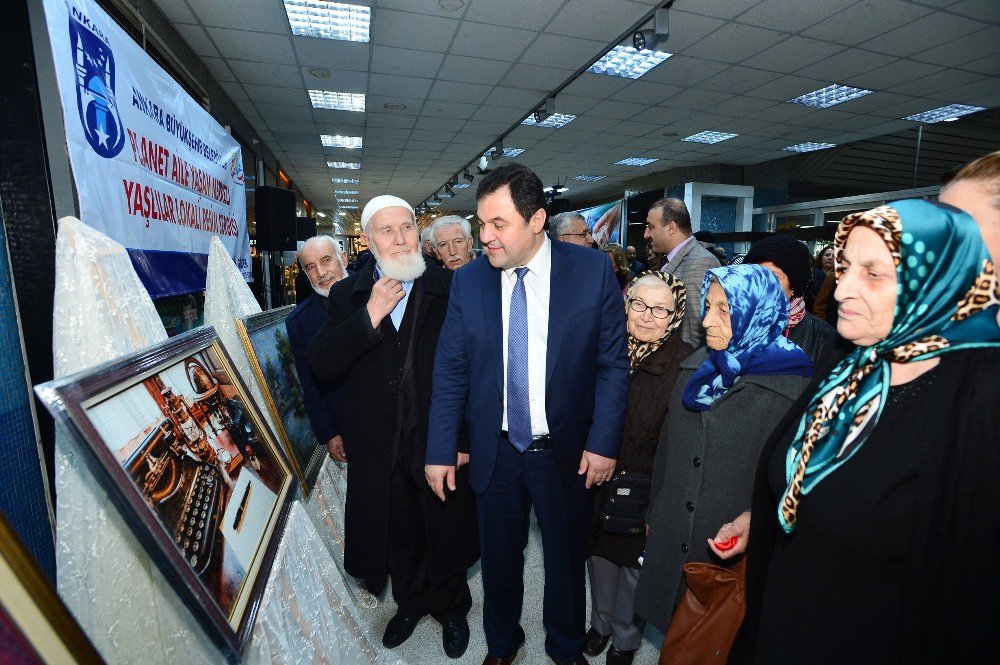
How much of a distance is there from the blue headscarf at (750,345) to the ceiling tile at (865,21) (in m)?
4.17

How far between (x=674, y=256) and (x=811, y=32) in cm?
303

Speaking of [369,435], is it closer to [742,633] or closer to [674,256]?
[742,633]

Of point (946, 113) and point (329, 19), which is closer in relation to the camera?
point (329, 19)

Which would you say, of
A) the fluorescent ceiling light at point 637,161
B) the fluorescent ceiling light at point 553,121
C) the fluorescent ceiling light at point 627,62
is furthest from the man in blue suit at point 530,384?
the fluorescent ceiling light at point 637,161

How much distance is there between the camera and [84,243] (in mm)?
1038

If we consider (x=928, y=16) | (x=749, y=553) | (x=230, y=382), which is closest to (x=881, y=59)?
(x=928, y=16)

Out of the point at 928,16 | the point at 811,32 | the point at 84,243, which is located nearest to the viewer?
the point at 84,243

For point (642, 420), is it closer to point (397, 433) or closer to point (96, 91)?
point (397, 433)

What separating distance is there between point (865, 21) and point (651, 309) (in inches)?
175

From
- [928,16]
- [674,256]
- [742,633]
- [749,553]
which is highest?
[928,16]

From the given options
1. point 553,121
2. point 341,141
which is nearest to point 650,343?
point 553,121

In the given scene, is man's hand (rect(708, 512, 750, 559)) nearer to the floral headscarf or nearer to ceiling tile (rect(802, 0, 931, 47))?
the floral headscarf

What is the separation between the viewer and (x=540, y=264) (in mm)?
1661

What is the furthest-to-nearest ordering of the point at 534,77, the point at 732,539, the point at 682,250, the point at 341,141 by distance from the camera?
the point at 341,141 → the point at 534,77 → the point at 682,250 → the point at 732,539
